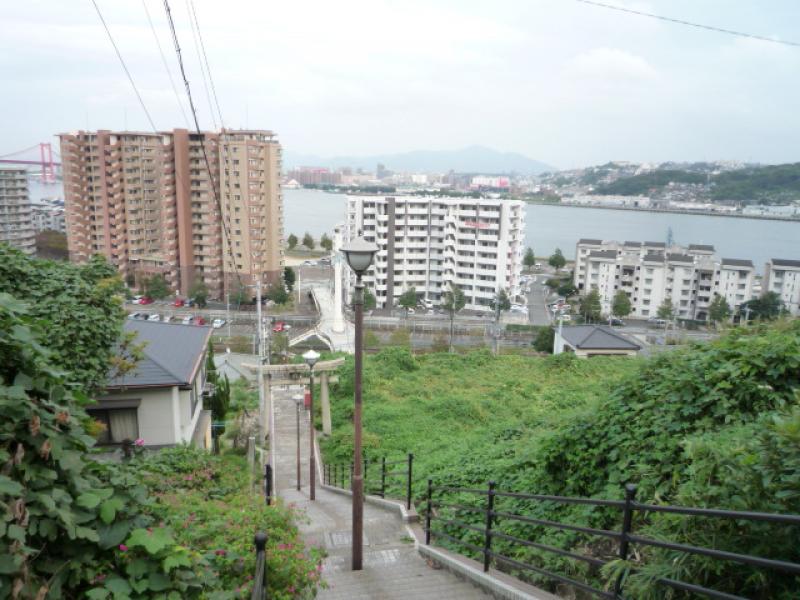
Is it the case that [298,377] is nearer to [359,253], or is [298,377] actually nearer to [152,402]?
[152,402]

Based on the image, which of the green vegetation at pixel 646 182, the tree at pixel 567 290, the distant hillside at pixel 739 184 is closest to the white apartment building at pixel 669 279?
the tree at pixel 567 290

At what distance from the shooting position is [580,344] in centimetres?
2788

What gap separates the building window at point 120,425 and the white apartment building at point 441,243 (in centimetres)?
4656

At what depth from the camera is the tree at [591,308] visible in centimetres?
5341

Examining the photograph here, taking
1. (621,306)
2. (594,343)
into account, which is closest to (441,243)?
(621,306)

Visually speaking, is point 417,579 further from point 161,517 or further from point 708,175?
point 708,175

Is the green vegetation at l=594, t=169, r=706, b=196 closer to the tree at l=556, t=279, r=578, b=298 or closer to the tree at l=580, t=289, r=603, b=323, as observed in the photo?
the tree at l=556, t=279, r=578, b=298

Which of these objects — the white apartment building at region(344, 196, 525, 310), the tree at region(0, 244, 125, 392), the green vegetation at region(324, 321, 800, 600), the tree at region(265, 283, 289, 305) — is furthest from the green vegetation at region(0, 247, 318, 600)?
the white apartment building at region(344, 196, 525, 310)

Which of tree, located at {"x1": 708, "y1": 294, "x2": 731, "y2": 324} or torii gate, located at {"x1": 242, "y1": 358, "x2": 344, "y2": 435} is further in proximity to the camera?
tree, located at {"x1": 708, "y1": 294, "x2": 731, "y2": 324}

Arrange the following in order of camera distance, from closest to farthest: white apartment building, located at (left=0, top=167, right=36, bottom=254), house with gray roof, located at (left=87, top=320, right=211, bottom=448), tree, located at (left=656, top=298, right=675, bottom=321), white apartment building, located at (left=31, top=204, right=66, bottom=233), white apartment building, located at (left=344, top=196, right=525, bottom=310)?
house with gray roof, located at (left=87, top=320, right=211, bottom=448) → tree, located at (left=656, top=298, right=675, bottom=321) → white apartment building, located at (left=344, top=196, right=525, bottom=310) → white apartment building, located at (left=0, top=167, right=36, bottom=254) → white apartment building, located at (left=31, top=204, right=66, bottom=233)

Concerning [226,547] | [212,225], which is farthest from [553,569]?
[212,225]

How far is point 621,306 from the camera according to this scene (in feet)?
180

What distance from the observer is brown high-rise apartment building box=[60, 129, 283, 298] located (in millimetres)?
51562

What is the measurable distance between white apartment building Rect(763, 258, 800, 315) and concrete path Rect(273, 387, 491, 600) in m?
58.8
